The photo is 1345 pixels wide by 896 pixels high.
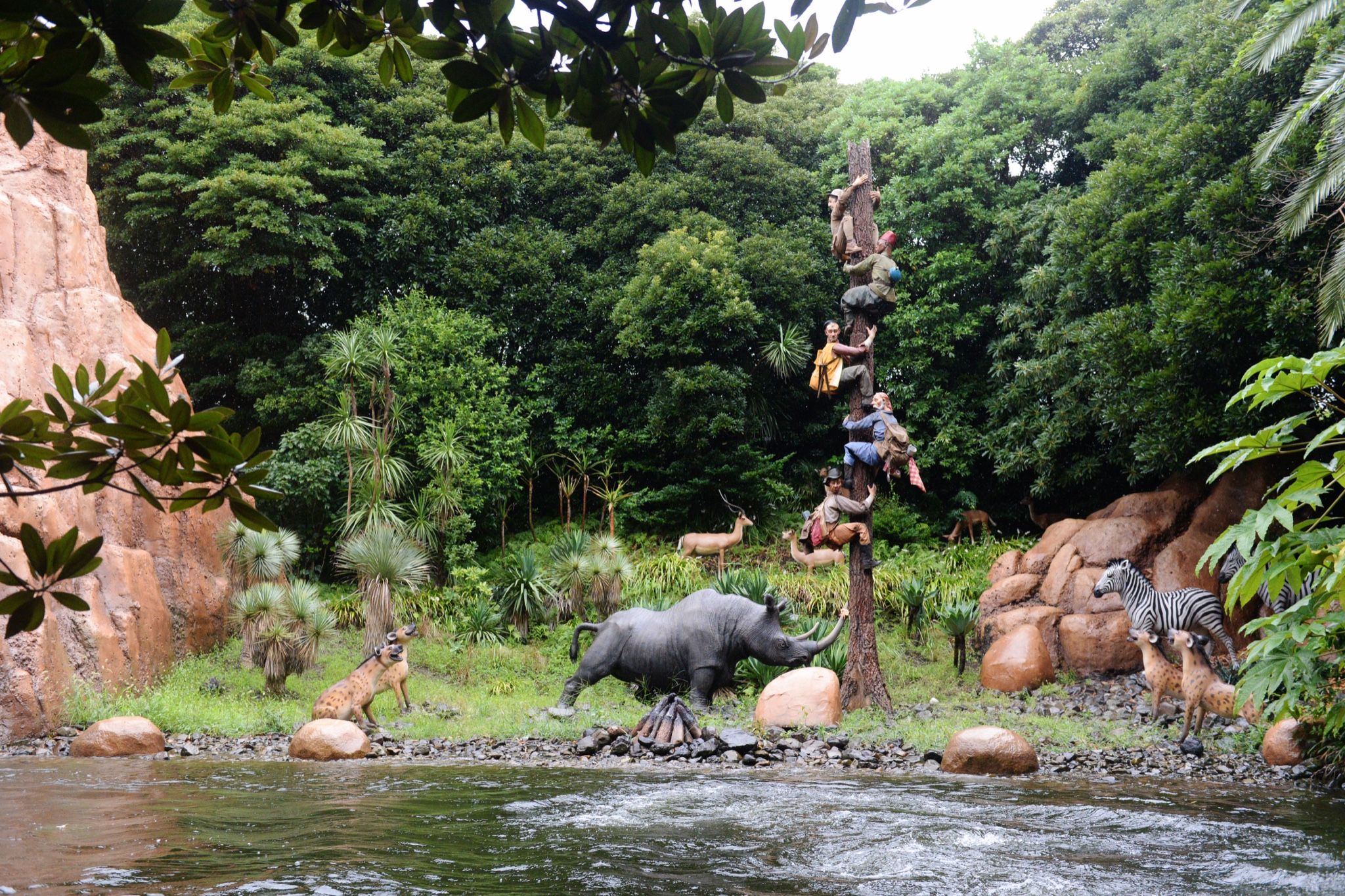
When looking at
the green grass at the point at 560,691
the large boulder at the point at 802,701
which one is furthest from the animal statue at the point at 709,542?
the large boulder at the point at 802,701

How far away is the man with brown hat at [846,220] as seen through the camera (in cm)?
1176

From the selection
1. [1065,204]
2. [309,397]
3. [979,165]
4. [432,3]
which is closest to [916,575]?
[1065,204]

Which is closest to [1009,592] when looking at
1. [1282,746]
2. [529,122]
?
[1282,746]

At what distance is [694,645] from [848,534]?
7.90 feet

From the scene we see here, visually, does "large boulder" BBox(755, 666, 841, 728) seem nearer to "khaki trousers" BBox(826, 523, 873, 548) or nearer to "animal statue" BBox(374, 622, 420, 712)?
"khaki trousers" BBox(826, 523, 873, 548)

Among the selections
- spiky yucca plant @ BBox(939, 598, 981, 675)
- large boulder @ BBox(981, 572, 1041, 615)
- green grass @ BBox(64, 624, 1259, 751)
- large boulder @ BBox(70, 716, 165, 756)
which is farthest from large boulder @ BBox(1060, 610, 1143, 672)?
large boulder @ BBox(70, 716, 165, 756)

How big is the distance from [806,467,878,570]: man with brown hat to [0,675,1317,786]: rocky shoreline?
7.90 feet

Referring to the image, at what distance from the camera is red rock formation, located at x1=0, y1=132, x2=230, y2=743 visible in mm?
10219

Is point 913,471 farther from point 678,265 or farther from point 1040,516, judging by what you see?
point 678,265

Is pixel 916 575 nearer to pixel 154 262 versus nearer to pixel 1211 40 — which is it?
pixel 1211 40

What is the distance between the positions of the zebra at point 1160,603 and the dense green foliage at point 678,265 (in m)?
3.38

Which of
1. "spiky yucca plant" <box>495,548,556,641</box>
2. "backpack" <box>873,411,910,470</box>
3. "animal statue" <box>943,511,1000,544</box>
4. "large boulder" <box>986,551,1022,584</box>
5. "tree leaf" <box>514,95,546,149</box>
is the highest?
"backpack" <box>873,411,910,470</box>

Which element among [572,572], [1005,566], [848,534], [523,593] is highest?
[848,534]

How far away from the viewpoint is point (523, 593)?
607 inches
